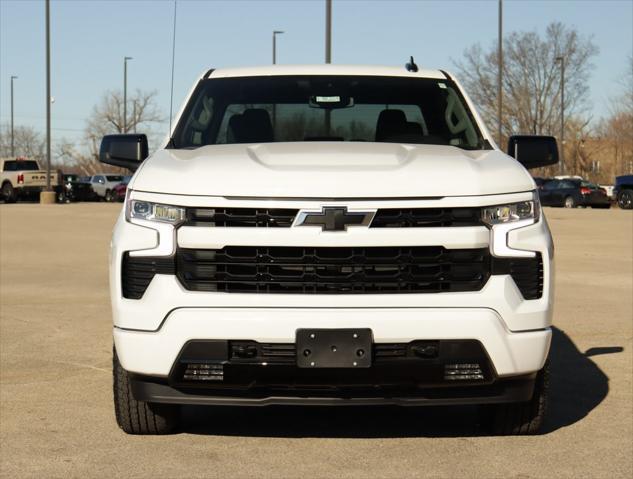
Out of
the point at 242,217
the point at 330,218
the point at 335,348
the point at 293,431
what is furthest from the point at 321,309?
the point at 293,431

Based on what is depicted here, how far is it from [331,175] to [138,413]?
1.58 m

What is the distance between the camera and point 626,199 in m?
43.3

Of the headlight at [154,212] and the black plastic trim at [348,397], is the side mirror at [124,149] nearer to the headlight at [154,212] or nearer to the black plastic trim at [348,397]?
the headlight at [154,212]

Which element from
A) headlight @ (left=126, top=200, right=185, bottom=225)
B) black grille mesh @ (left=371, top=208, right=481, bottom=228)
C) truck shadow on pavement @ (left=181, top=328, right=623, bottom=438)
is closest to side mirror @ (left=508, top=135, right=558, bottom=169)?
truck shadow on pavement @ (left=181, top=328, right=623, bottom=438)

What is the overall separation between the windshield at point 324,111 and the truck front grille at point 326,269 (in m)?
1.56

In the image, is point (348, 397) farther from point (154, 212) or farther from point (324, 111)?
point (324, 111)

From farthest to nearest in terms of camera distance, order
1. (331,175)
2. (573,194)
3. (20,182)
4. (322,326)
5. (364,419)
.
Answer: (20,182) → (573,194) → (364,419) → (331,175) → (322,326)

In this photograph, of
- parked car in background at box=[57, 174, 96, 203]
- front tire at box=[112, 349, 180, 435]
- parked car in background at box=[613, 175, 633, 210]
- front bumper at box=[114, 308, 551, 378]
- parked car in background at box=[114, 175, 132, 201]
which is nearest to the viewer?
front bumper at box=[114, 308, 551, 378]

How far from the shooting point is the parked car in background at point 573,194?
4781 cm

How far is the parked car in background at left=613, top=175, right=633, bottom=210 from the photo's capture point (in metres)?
43.0

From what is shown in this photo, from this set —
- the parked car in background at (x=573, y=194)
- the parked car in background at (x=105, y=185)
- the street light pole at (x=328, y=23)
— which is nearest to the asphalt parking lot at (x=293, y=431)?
the street light pole at (x=328, y=23)

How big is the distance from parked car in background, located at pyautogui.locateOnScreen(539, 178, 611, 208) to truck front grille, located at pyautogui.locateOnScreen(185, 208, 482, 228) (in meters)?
44.0

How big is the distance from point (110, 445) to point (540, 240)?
2.24 meters

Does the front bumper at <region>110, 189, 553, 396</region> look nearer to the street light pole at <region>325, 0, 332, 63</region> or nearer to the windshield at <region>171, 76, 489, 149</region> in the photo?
the windshield at <region>171, 76, 489, 149</region>
